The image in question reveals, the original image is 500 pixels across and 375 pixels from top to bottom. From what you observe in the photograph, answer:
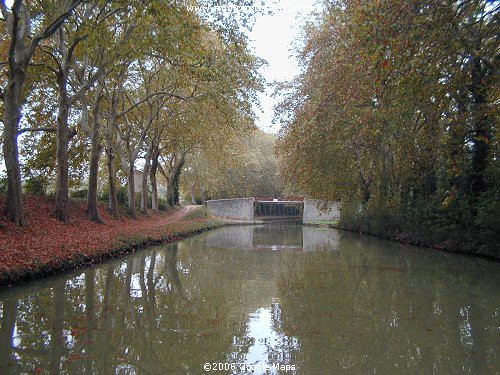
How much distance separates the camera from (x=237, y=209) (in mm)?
44281

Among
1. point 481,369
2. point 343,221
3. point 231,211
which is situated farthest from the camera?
point 231,211

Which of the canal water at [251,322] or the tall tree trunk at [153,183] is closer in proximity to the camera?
the canal water at [251,322]

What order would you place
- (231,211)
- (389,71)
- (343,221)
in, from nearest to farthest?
(389,71)
(343,221)
(231,211)

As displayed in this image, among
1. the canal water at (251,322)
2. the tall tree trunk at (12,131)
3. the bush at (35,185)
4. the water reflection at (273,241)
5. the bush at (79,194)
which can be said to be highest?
the tall tree trunk at (12,131)

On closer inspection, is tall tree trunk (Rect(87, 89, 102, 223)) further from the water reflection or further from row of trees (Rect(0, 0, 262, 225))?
the water reflection

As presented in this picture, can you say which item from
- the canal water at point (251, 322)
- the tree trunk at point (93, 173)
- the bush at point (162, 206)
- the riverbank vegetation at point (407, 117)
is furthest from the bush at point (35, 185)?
the bush at point (162, 206)

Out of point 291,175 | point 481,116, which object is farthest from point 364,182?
point 481,116

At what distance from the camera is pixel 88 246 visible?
1103 cm

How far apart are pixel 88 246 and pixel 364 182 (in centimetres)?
1874

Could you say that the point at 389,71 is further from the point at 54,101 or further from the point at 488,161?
the point at 54,101

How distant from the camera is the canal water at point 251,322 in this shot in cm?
439

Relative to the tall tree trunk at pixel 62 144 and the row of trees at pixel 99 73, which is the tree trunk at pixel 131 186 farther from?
the tall tree trunk at pixel 62 144

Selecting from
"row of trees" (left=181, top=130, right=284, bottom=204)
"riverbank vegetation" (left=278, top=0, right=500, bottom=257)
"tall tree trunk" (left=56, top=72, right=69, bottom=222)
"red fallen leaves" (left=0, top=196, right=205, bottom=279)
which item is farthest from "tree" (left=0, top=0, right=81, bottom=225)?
"row of trees" (left=181, top=130, right=284, bottom=204)

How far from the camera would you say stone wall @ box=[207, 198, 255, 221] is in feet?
145
